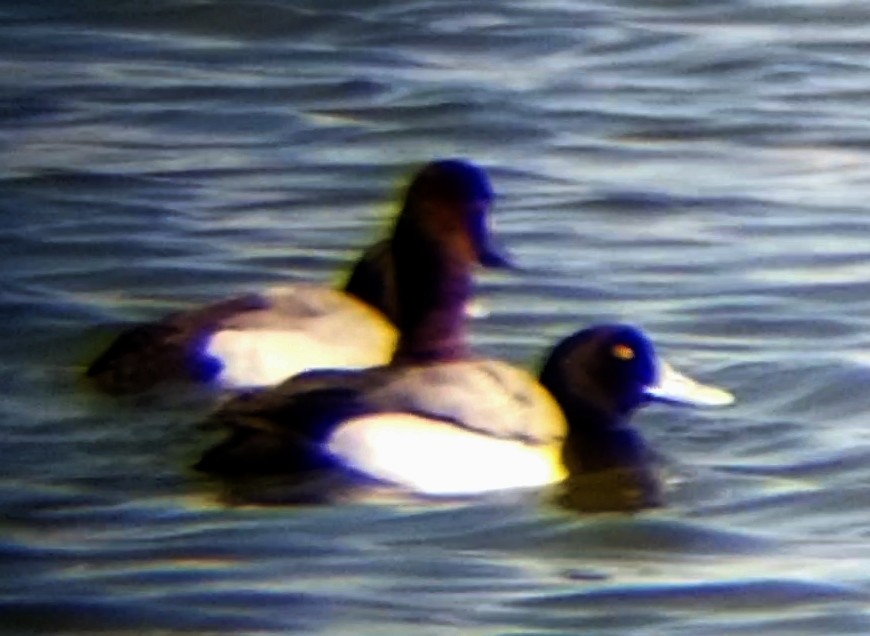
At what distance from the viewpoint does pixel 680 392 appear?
10.8 metres

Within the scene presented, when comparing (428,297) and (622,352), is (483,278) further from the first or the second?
(622,352)

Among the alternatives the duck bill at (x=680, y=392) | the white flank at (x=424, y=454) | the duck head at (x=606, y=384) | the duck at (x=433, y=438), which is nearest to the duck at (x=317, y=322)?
the duck at (x=433, y=438)

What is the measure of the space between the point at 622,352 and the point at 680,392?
246 millimetres

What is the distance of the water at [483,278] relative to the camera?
8.88m

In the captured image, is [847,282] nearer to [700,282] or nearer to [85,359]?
[700,282]

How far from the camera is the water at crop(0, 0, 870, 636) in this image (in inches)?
349

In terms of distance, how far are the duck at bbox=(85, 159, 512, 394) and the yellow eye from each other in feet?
2.96

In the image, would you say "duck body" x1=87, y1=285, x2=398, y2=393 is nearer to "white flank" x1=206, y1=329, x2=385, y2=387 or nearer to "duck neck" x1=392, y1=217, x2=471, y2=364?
"white flank" x1=206, y1=329, x2=385, y2=387

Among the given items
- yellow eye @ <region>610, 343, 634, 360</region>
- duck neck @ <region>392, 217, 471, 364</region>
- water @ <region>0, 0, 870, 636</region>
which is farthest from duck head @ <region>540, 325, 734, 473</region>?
duck neck @ <region>392, 217, 471, 364</region>

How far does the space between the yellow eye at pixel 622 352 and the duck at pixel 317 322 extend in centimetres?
90

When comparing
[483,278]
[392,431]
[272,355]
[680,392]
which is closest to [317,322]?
[272,355]

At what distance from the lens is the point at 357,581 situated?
8.91 m

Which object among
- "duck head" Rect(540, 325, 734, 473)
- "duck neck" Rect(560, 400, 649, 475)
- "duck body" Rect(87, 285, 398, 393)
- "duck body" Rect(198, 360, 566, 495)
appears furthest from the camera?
"duck body" Rect(87, 285, 398, 393)

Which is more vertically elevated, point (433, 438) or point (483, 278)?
point (433, 438)
